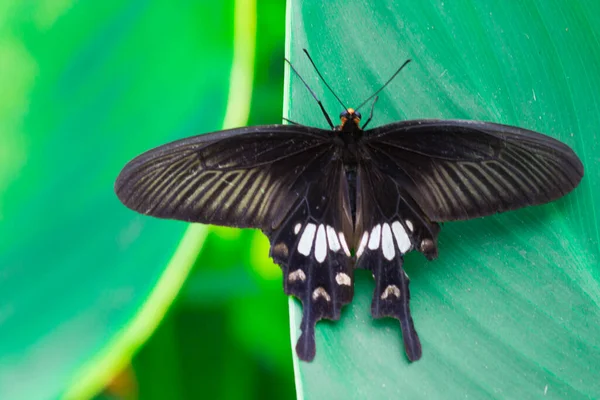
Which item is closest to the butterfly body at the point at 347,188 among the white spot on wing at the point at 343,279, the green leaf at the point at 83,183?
the white spot on wing at the point at 343,279

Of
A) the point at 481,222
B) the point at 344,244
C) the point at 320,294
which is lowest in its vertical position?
the point at 320,294

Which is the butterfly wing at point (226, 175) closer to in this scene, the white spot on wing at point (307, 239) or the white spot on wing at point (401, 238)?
the white spot on wing at point (307, 239)

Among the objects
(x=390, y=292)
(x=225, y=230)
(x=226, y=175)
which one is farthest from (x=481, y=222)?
(x=225, y=230)

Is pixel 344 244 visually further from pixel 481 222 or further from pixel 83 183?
pixel 83 183

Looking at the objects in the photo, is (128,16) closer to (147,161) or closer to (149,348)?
(147,161)

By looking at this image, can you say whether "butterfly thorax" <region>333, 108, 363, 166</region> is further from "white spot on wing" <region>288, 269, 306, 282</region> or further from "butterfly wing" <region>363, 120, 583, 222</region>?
"white spot on wing" <region>288, 269, 306, 282</region>

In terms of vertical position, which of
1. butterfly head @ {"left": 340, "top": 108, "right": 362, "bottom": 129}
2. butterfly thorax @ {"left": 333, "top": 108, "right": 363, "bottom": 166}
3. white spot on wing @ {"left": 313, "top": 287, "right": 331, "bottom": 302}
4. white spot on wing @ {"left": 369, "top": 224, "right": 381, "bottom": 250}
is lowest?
white spot on wing @ {"left": 313, "top": 287, "right": 331, "bottom": 302}

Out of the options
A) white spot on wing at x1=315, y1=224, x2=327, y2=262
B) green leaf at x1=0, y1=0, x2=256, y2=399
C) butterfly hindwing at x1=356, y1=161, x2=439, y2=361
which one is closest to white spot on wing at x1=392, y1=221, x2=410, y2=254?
butterfly hindwing at x1=356, y1=161, x2=439, y2=361
